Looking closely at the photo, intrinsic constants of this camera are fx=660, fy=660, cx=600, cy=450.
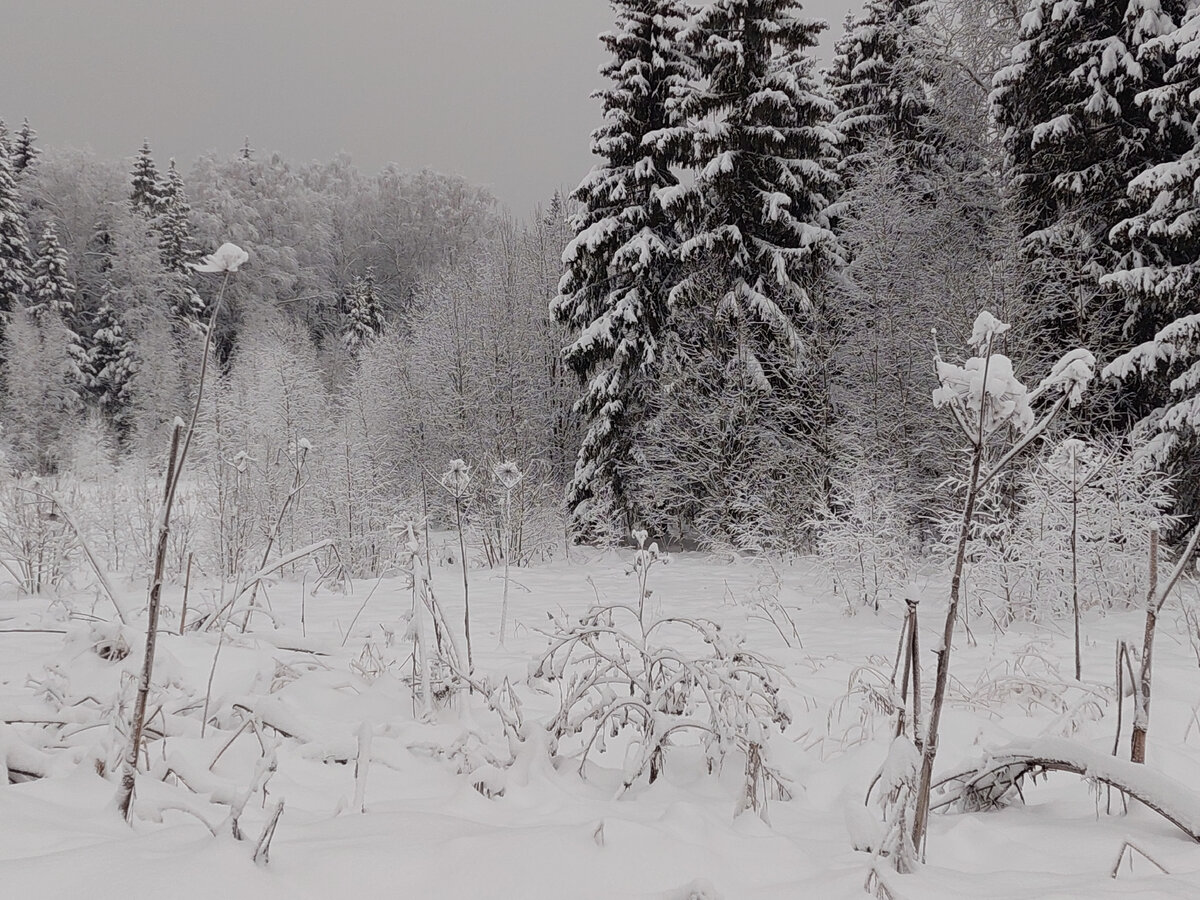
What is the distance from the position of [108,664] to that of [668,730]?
161cm

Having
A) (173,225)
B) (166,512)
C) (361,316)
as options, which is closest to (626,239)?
(166,512)

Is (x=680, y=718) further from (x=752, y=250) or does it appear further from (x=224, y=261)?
(x=752, y=250)

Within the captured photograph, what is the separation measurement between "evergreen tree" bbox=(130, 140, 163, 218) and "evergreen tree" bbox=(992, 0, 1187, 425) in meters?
34.1

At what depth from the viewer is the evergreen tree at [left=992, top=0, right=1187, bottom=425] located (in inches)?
348

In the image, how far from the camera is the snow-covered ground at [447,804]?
952 millimetres

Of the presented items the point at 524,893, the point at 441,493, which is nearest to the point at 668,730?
the point at 524,893

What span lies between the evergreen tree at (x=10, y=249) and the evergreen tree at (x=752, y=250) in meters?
31.9

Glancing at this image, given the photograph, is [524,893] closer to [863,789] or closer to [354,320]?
[863,789]

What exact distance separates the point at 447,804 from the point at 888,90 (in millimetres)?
16110

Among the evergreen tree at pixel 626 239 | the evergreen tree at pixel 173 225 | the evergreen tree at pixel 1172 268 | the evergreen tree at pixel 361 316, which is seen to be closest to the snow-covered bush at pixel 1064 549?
the evergreen tree at pixel 1172 268

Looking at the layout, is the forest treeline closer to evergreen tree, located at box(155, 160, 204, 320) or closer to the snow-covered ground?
the snow-covered ground

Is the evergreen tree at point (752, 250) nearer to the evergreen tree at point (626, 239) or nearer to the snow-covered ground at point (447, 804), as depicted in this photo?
the evergreen tree at point (626, 239)

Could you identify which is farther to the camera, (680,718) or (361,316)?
(361,316)

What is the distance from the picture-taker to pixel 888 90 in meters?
13.7
